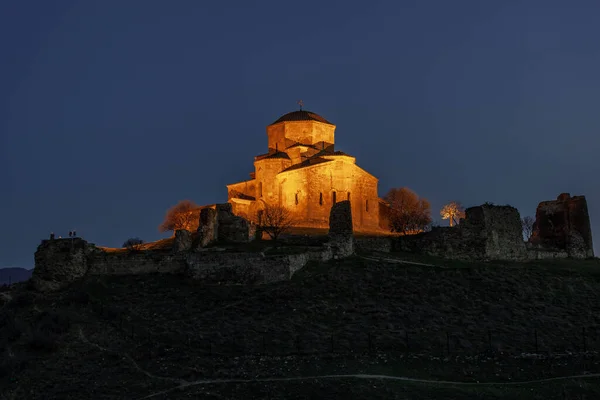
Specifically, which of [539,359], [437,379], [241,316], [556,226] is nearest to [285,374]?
[437,379]

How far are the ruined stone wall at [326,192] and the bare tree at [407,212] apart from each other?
6.44ft

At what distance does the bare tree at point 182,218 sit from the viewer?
212 ft

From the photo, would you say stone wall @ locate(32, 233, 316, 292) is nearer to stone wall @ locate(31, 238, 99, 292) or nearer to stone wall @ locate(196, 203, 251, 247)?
stone wall @ locate(31, 238, 99, 292)

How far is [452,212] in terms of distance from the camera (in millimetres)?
→ 69625

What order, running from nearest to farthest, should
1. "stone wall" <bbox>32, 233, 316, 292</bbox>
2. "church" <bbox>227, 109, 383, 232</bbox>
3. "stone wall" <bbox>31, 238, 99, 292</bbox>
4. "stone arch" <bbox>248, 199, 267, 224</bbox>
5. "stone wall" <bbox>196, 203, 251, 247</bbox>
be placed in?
"stone wall" <bbox>32, 233, 316, 292</bbox> → "stone wall" <bbox>31, 238, 99, 292</bbox> → "stone wall" <bbox>196, 203, 251, 247</bbox> → "church" <bbox>227, 109, 383, 232</bbox> → "stone arch" <bbox>248, 199, 267, 224</bbox>

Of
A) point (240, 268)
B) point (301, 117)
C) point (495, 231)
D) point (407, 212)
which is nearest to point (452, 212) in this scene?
point (407, 212)

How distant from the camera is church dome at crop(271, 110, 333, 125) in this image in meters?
71.2

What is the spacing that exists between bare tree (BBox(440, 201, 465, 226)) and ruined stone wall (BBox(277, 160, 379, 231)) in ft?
31.2

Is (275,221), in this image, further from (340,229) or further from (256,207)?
(340,229)

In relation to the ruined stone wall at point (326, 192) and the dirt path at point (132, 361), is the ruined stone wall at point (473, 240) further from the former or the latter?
the ruined stone wall at point (326, 192)

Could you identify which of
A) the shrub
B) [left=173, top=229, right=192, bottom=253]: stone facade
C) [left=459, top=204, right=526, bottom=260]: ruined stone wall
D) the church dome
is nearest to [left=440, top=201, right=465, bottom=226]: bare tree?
the church dome

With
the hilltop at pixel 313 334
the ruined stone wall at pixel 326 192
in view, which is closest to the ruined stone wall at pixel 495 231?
the hilltop at pixel 313 334

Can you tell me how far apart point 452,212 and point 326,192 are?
583 inches

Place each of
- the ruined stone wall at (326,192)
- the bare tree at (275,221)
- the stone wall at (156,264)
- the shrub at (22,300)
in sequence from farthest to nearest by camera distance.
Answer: the ruined stone wall at (326,192)
the bare tree at (275,221)
the stone wall at (156,264)
the shrub at (22,300)
